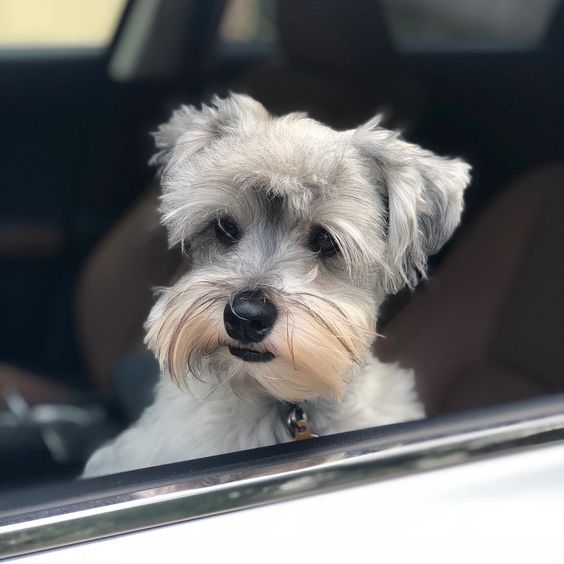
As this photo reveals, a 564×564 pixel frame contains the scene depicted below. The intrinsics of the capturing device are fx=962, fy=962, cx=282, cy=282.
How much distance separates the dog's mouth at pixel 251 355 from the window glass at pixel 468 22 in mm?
1849

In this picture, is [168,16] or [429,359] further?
[168,16]

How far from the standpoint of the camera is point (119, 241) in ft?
12.4

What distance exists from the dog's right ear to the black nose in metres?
0.49

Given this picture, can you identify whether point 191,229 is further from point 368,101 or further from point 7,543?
point 368,101

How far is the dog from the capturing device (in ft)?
6.78

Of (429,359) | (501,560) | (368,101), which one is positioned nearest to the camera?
(501,560)

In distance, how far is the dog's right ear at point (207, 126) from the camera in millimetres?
2326

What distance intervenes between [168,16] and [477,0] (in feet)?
4.42

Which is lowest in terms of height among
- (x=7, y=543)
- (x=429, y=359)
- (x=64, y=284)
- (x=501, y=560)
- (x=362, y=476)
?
(x=64, y=284)

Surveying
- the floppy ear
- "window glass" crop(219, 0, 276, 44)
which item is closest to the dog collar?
the floppy ear

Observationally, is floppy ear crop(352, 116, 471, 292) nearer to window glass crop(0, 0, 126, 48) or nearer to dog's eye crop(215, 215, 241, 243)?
dog's eye crop(215, 215, 241, 243)

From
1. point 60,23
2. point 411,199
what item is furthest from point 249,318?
point 60,23

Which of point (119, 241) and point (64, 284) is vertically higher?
point (119, 241)

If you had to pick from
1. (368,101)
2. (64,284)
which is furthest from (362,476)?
(64,284)
